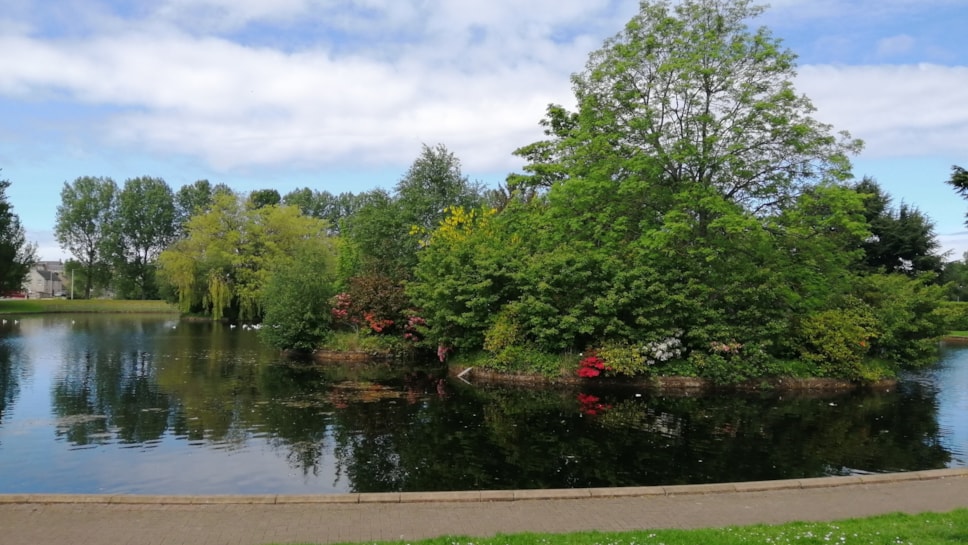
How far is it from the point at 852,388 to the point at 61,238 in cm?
9880

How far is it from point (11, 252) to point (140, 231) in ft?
107

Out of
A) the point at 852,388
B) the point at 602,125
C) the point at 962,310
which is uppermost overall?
the point at 602,125

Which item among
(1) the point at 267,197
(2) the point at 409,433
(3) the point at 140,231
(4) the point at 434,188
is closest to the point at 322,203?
(1) the point at 267,197

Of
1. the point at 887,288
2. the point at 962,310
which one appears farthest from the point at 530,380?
the point at 962,310

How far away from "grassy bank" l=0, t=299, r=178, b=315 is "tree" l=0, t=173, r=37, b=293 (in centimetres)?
528

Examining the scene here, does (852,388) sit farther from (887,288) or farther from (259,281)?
(259,281)

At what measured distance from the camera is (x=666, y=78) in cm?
2625

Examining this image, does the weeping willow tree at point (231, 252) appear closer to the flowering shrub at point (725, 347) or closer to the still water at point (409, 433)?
the still water at point (409, 433)

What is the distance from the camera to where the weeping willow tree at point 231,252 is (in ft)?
181

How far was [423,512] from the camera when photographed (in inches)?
314

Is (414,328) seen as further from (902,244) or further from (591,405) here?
(902,244)

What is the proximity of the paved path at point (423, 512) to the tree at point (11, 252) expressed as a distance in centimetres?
6466

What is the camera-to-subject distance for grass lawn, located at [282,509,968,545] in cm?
666

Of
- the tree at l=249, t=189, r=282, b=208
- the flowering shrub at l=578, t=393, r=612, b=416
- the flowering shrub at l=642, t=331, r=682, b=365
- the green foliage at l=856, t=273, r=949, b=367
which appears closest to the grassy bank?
the tree at l=249, t=189, r=282, b=208
